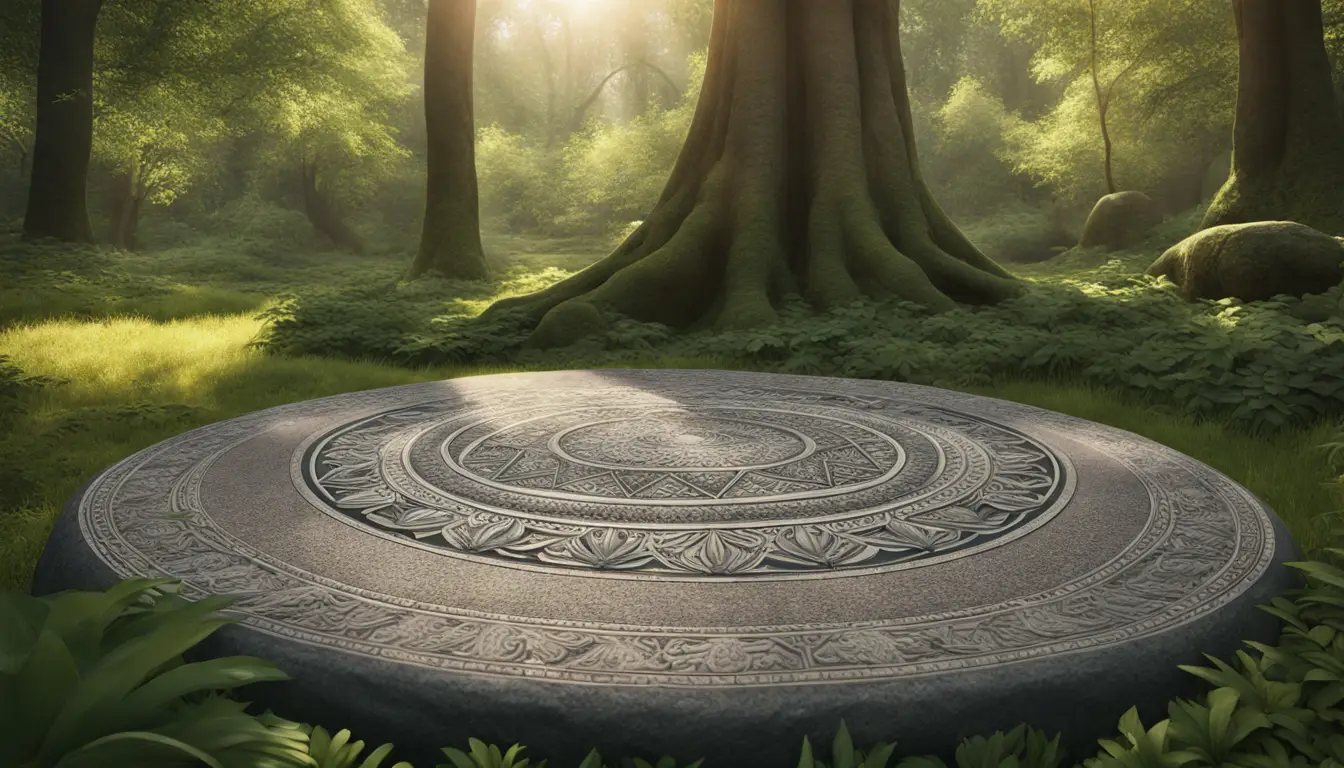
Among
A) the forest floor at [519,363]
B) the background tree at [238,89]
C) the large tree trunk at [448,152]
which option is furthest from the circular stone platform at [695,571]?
the background tree at [238,89]

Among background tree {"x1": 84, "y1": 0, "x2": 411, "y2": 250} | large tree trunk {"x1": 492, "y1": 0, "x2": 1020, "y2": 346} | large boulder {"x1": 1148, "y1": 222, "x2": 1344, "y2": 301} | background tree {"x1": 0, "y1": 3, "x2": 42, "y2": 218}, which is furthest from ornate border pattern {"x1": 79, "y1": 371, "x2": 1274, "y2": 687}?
background tree {"x1": 84, "y1": 0, "x2": 411, "y2": 250}

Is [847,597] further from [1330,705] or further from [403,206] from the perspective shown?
[403,206]

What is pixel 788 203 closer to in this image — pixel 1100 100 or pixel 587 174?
pixel 1100 100

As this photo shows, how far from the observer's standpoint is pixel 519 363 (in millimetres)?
6949

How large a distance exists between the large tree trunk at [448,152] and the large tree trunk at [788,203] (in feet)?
15.3

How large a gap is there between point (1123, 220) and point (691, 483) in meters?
18.5

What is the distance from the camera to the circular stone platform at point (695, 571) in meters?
1.70

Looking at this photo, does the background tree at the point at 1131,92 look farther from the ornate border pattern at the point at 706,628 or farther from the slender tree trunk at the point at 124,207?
the slender tree trunk at the point at 124,207

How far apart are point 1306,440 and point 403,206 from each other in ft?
97.7

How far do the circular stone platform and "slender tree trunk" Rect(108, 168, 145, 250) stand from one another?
23312 mm

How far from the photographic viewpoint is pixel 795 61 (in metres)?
9.03

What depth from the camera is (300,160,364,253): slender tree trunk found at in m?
26.6

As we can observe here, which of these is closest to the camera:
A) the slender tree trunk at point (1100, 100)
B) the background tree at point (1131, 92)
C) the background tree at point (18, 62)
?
the background tree at point (18, 62)

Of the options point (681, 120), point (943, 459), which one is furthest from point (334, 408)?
point (681, 120)
